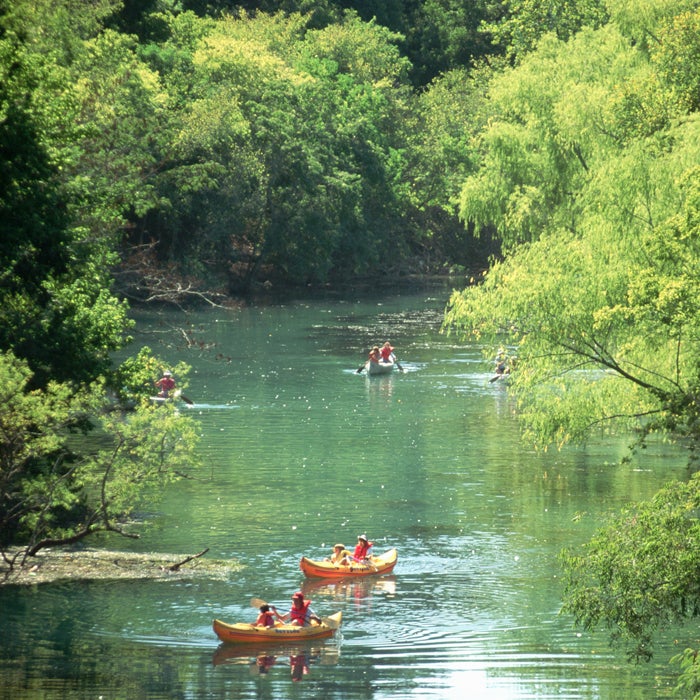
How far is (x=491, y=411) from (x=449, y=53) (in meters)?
73.6

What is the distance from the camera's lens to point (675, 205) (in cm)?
3173

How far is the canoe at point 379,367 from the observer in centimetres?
5672

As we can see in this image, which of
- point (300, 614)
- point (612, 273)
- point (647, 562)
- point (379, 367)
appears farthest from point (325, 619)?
point (379, 367)

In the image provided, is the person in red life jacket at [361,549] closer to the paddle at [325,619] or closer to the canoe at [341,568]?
the canoe at [341,568]

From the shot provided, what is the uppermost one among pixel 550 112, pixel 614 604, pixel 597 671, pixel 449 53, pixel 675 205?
pixel 449 53

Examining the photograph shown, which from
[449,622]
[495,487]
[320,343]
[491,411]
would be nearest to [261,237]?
[320,343]

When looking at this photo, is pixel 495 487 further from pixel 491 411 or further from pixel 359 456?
pixel 491 411

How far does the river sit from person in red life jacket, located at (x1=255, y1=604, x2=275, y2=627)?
19.1 inches

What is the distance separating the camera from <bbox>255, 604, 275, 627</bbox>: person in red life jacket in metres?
24.4

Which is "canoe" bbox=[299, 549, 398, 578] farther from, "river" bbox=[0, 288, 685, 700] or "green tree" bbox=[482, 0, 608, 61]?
"green tree" bbox=[482, 0, 608, 61]

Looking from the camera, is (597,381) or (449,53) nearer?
(597,381)

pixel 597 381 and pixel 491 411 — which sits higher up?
pixel 597 381

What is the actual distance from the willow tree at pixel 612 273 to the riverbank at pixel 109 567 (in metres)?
7.13

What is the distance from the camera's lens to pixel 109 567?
28.0 m
